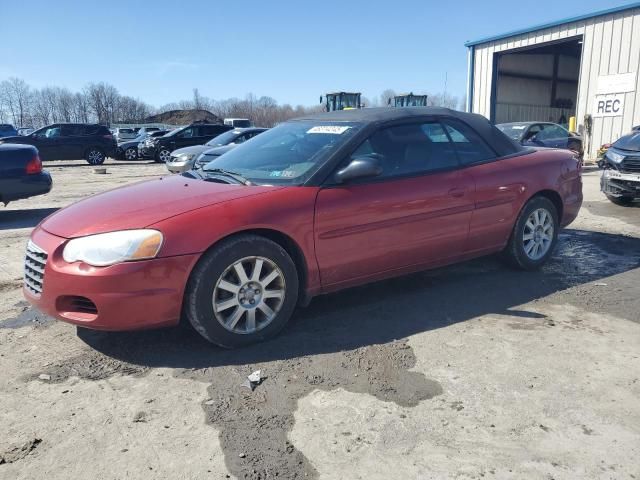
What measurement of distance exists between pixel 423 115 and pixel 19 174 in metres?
6.47

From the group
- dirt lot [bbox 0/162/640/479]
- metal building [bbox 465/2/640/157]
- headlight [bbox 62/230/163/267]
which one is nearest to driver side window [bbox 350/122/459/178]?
dirt lot [bbox 0/162/640/479]

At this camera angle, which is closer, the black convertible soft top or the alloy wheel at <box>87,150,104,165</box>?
the black convertible soft top

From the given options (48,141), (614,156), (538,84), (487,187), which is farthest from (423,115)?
(538,84)

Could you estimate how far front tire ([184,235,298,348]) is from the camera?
125 inches

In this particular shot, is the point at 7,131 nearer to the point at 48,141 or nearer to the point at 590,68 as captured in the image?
the point at 48,141

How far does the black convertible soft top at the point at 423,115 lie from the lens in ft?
13.6

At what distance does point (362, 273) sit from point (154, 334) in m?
1.52

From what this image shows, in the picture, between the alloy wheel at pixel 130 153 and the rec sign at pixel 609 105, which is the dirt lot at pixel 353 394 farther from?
the alloy wheel at pixel 130 153

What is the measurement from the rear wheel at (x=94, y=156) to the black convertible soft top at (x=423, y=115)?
19033 mm

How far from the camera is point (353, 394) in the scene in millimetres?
2836

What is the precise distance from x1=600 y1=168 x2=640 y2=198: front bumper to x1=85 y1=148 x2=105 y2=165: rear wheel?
61.7ft

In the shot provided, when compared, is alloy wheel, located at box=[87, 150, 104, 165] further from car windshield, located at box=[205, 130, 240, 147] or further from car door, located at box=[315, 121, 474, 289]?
car door, located at box=[315, 121, 474, 289]

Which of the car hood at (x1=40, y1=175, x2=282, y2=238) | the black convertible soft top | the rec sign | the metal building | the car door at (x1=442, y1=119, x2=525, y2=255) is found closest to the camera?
the car hood at (x1=40, y1=175, x2=282, y2=238)

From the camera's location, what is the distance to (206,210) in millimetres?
3229
